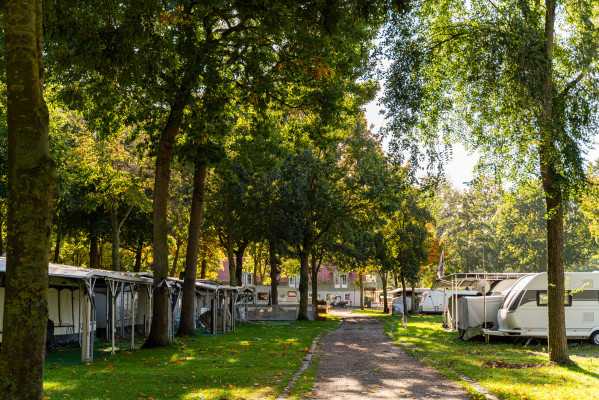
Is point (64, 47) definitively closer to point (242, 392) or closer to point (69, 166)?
point (242, 392)

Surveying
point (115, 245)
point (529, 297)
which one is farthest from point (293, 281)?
point (529, 297)

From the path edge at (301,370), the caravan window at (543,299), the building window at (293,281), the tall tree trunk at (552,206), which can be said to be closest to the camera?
the path edge at (301,370)

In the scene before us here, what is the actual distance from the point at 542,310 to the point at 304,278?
1747 centimetres

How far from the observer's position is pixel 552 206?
12766 mm

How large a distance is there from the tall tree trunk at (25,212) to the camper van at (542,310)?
16.8 metres

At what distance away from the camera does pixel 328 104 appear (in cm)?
1752

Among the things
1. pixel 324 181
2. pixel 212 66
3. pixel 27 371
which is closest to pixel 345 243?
pixel 324 181

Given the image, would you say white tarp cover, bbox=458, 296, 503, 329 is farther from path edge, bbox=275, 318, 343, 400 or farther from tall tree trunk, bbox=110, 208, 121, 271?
tall tree trunk, bbox=110, 208, 121, 271

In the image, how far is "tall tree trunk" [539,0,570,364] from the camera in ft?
38.6

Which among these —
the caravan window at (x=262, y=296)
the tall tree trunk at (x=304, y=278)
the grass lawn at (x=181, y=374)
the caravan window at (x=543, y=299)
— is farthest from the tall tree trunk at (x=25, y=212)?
the caravan window at (x=262, y=296)

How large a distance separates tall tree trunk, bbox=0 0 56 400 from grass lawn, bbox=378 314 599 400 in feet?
23.1

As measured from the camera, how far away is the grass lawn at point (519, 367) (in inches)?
368

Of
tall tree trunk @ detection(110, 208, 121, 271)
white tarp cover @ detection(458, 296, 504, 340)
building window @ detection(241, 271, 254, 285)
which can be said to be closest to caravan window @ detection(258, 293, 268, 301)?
tall tree trunk @ detection(110, 208, 121, 271)

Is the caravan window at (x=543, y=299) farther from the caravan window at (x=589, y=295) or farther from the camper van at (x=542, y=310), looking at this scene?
the caravan window at (x=589, y=295)
